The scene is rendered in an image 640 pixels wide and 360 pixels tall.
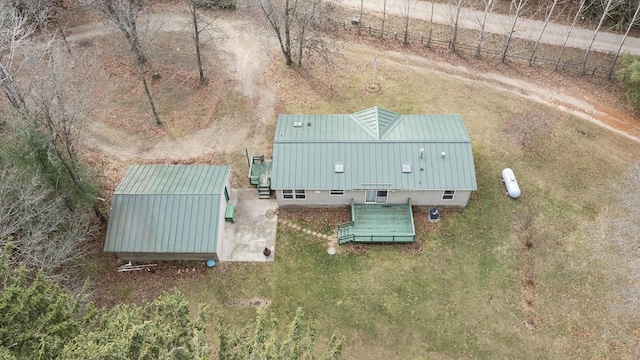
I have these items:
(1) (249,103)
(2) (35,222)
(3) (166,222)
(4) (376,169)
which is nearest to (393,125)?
(4) (376,169)

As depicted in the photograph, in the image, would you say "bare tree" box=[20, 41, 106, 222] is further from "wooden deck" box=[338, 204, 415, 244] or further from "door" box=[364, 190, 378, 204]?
"door" box=[364, 190, 378, 204]

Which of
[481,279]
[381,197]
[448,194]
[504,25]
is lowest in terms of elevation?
[481,279]

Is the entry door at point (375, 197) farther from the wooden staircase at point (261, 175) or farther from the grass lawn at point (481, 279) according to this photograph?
the wooden staircase at point (261, 175)

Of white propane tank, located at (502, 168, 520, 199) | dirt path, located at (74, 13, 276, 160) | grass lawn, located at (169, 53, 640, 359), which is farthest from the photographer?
A: dirt path, located at (74, 13, 276, 160)

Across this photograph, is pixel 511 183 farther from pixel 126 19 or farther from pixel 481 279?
pixel 126 19

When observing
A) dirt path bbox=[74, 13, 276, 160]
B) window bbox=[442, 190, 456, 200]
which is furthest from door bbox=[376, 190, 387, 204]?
dirt path bbox=[74, 13, 276, 160]

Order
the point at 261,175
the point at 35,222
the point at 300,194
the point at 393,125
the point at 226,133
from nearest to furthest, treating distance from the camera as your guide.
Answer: the point at 35,222 < the point at 300,194 < the point at 393,125 < the point at 261,175 < the point at 226,133
